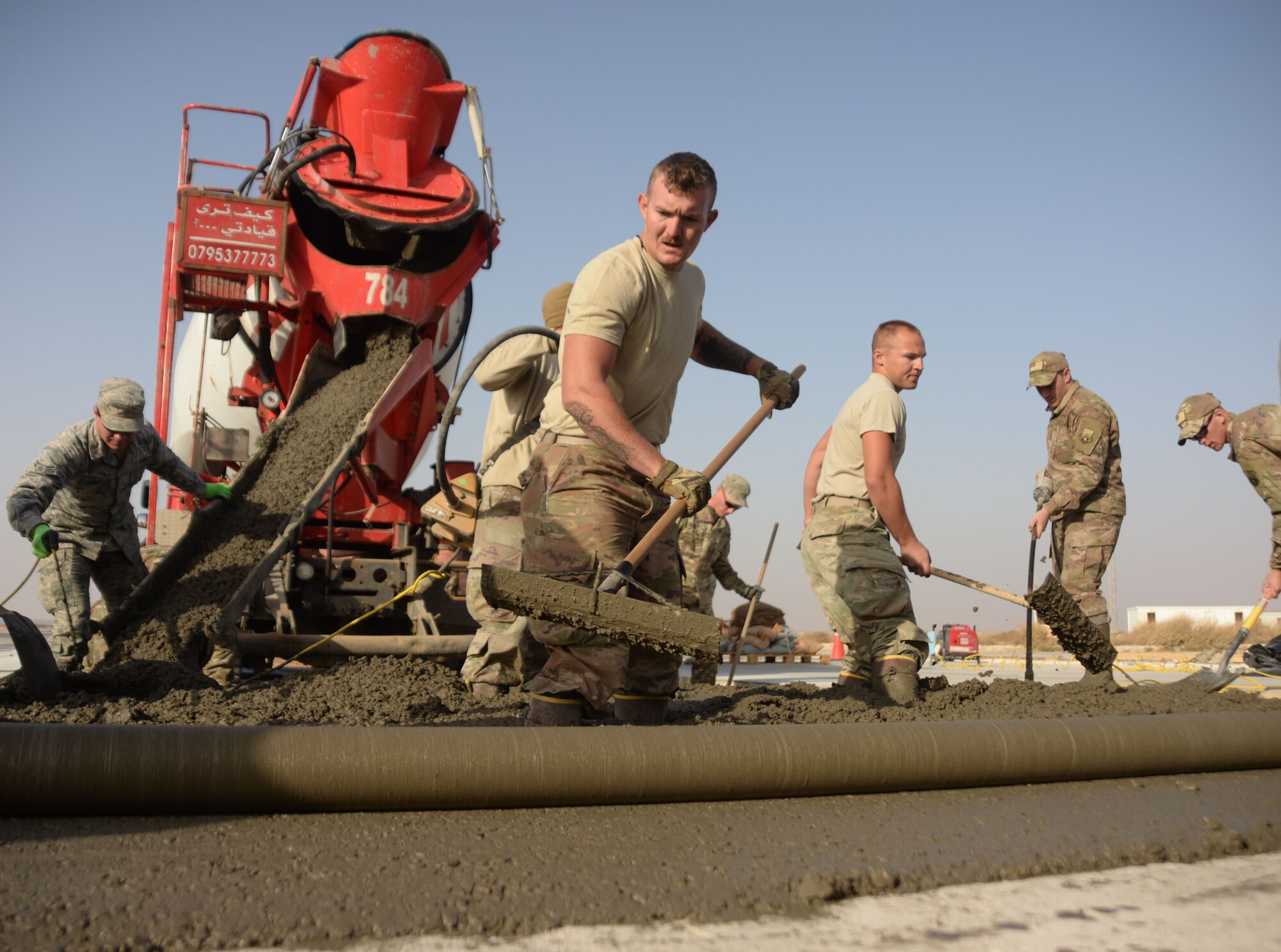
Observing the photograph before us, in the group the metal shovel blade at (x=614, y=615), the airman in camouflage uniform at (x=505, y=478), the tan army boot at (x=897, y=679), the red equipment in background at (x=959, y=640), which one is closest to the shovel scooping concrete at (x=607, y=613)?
the metal shovel blade at (x=614, y=615)

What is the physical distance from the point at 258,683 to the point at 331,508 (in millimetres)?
1466

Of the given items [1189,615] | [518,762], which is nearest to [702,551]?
[518,762]

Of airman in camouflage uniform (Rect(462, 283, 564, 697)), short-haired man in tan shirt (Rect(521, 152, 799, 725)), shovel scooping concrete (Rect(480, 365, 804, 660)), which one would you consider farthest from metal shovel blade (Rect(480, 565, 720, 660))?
airman in camouflage uniform (Rect(462, 283, 564, 697))

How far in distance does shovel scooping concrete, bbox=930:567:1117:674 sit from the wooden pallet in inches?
334

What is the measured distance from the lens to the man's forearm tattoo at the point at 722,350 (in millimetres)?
4039

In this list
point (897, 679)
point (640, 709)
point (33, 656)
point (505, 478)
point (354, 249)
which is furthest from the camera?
point (354, 249)

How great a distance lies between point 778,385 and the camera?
3.95m

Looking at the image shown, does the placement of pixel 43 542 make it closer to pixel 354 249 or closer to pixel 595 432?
pixel 354 249

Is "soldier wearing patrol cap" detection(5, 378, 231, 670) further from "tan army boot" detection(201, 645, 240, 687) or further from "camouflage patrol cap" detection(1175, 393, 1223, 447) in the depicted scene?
"camouflage patrol cap" detection(1175, 393, 1223, 447)

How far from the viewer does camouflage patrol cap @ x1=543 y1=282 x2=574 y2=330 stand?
500cm

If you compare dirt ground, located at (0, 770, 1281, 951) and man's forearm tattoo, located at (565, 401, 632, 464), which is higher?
man's forearm tattoo, located at (565, 401, 632, 464)

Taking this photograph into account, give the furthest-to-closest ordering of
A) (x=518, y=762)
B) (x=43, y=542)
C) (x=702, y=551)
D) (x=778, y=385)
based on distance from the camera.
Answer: (x=702, y=551)
(x=43, y=542)
(x=778, y=385)
(x=518, y=762)

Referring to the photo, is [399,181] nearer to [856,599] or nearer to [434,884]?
[856,599]

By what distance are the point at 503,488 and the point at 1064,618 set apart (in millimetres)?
2768
